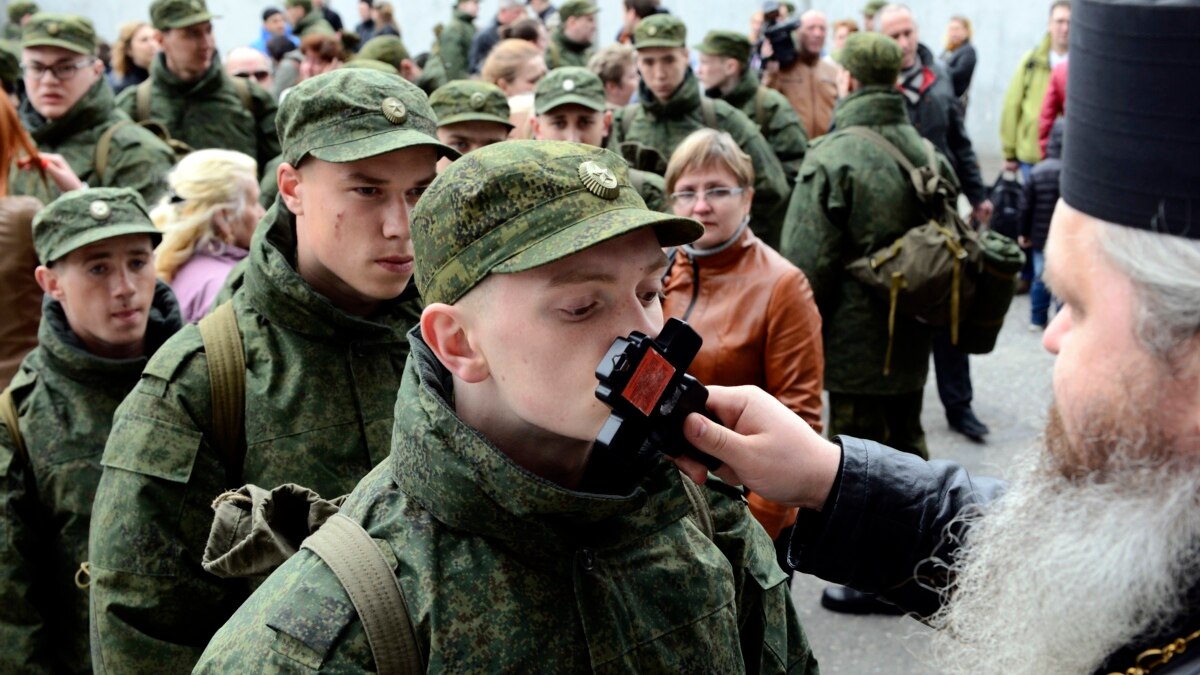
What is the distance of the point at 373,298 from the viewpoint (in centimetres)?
302

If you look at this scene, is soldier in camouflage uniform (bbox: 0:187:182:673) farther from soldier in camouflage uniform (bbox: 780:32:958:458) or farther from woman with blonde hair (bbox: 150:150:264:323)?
soldier in camouflage uniform (bbox: 780:32:958:458)

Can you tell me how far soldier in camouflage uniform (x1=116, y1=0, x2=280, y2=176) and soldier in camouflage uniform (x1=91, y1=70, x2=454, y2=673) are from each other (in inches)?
196

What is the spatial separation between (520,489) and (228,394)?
125 cm

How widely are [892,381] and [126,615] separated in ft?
13.2

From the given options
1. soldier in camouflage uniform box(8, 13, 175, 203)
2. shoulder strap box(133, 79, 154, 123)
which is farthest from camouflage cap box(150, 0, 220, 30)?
soldier in camouflage uniform box(8, 13, 175, 203)

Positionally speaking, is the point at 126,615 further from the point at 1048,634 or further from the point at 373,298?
the point at 1048,634

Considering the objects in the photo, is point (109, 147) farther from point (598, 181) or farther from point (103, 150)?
point (598, 181)

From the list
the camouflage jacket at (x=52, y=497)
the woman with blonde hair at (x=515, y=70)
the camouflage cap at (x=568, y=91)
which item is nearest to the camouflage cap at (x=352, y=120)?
the camouflage jacket at (x=52, y=497)

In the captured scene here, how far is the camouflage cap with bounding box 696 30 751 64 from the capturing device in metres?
8.21

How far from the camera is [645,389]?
1831 mm

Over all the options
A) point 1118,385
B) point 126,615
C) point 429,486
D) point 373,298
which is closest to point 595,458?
point 429,486

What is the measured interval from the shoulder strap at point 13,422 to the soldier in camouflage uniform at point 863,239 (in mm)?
3637

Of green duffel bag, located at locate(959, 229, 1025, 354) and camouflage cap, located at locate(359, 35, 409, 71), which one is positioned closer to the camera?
green duffel bag, located at locate(959, 229, 1025, 354)

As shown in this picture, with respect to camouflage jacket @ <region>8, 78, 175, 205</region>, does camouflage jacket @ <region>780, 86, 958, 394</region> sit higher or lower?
lower
